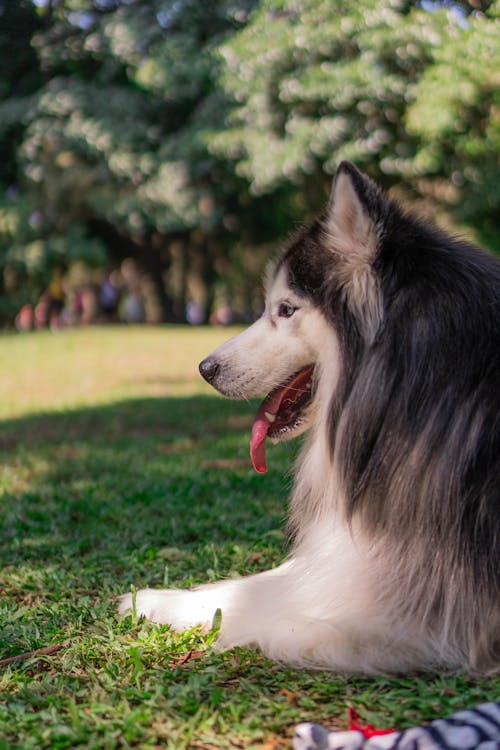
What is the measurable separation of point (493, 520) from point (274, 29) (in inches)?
427

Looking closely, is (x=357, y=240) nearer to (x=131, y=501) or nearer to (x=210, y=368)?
(x=210, y=368)

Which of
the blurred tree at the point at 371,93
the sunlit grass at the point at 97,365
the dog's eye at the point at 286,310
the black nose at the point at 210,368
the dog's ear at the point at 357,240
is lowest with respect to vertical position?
the sunlit grass at the point at 97,365

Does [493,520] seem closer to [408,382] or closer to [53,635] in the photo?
[408,382]

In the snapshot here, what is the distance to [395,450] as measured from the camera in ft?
9.04

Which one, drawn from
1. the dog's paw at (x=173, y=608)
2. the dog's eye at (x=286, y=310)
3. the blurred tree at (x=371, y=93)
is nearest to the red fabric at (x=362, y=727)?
the dog's paw at (x=173, y=608)

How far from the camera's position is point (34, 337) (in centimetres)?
2030

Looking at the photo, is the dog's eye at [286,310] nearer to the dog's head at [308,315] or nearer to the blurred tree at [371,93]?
the dog's head at [308,315]

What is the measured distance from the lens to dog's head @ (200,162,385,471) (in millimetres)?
2793

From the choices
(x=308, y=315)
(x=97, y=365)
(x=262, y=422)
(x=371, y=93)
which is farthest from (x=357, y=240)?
(x=97, y=365)

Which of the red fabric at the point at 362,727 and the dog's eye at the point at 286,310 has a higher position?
the dog's eye at the point at 286,310

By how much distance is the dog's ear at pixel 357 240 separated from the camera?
9.08ft

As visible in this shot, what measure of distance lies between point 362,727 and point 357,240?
143 centimetres

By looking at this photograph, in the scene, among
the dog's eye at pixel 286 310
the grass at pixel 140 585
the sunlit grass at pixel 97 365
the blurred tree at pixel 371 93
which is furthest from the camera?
the sunlit grass at pixel 97 365

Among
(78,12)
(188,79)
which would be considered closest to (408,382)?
(188,79)
